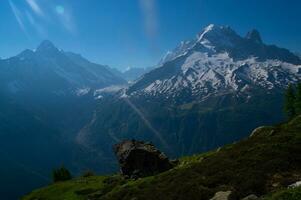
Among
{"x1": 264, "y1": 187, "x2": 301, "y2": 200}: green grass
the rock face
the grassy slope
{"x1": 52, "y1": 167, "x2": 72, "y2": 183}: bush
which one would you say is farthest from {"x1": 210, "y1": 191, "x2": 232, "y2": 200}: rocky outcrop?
{"x1": 52, "y1": 167, "x2": 72, "y2": 183}: bush

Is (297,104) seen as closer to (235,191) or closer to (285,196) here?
(235,191)

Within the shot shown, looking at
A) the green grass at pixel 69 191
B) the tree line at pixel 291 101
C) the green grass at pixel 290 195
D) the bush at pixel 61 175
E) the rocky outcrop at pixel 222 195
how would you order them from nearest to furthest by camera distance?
the green grass at pixel 290 195 < the rocky outcrop at pixel 222 195 < the green grass at pixel 69 191 < the bush at pixel 61 175 < the tree line at pixel 291 101

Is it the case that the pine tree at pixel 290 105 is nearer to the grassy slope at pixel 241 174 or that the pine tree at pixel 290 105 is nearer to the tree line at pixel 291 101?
the tree line at pixel 291 101

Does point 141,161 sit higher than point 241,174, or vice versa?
point 141,161

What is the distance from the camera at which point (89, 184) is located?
216 ft

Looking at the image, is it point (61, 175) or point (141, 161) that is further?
point (61, 175)

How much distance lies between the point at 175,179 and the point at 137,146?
24.0 meters

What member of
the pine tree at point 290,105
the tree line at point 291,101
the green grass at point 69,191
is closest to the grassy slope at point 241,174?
the green grass at point 69,191

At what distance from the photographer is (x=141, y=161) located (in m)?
64.6

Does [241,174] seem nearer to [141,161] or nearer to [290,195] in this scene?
[290,195]

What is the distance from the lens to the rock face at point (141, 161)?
62.6 m

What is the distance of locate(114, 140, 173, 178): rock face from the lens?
6262 cm

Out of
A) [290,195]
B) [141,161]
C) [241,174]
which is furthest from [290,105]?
[290,195]

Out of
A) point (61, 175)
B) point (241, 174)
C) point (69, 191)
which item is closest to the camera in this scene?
point (241, 174)
